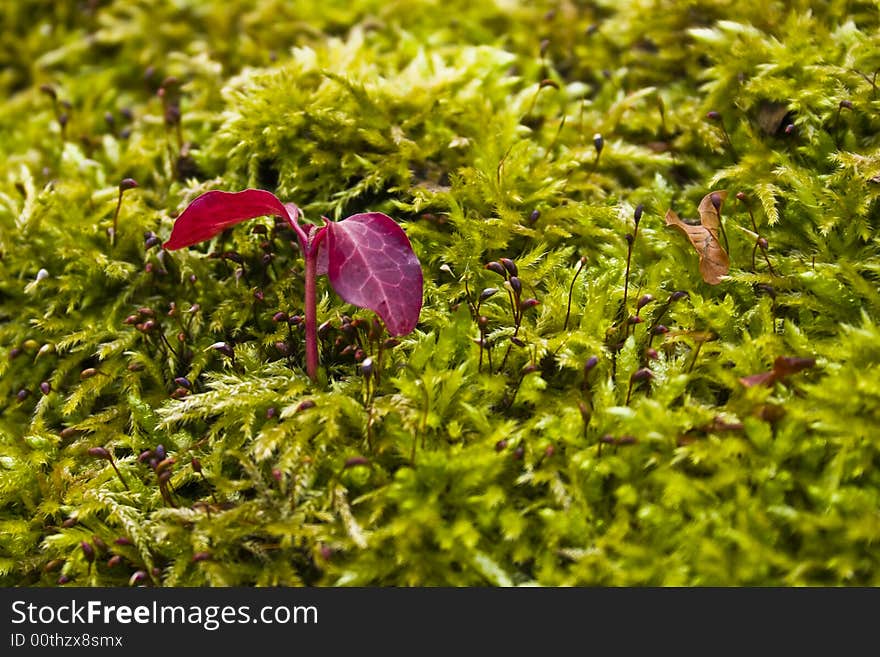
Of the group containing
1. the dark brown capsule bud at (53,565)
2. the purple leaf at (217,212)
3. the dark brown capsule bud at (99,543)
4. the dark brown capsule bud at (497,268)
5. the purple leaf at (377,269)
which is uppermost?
the purple leaf at (217,212)

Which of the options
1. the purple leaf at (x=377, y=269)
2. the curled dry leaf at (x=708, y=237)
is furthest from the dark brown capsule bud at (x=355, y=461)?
the curled dry leaf at (x=708, y=237)

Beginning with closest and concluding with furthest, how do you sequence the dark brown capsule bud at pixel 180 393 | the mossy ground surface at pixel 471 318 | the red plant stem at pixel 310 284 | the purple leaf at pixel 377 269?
the mossy ground surface at pixel 471 318, the purple leaf at pixel 377 269, the red plant stem at pixel 310 284, the dark brown capsule bud at pixel 180 393

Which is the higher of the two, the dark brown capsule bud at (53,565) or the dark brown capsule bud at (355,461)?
the dark brown capsule bud at (355,461)

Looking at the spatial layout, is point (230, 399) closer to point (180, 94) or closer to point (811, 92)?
point (180, 94)

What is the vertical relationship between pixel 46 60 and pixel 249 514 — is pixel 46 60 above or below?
above

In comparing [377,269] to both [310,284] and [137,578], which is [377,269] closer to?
[310,284]

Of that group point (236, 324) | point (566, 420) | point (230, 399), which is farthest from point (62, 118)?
point (566, 420)

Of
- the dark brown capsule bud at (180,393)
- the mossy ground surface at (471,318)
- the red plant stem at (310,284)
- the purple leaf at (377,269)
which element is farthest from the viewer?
the dark brown capsule bud at (180,393)

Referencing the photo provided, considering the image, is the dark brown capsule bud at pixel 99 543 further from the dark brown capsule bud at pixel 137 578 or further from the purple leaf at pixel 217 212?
the purple leaf at pixel 217 212
